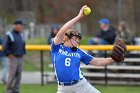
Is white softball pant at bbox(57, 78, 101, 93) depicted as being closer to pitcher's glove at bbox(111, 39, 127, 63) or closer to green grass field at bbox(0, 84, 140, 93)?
pitcher's glove at bbox(111, 39, 127, 63)

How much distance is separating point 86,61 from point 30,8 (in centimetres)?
3814

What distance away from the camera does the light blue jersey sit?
9.55 m

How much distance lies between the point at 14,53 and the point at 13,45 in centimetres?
24

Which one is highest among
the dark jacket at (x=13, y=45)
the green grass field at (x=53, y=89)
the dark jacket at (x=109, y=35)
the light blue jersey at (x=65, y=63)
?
the dark jacket at (x=109, y=35)

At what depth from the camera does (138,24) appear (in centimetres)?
4634

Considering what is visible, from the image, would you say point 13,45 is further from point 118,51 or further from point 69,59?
point 118,51

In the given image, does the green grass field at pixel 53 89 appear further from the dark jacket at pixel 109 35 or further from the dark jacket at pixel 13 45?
the dark jacket at pixel 13 45

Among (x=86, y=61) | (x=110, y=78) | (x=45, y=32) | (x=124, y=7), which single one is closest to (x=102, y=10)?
(x=124, y=7)

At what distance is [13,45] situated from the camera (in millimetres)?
14828

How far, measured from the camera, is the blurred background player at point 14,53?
14703 mm

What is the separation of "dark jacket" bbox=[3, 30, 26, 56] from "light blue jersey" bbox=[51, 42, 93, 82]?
5153 mm

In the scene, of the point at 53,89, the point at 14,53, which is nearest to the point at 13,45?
the point at 14,53

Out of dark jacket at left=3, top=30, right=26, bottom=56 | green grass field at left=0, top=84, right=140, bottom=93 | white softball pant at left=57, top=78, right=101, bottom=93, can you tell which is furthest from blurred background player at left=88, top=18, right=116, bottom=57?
white softball pant at left=57, top=78, right=101, bottom=93

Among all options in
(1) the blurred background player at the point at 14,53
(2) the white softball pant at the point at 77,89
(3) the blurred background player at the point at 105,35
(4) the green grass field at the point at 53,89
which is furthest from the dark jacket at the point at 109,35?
(2) the white softball pant at the point at 77,89
